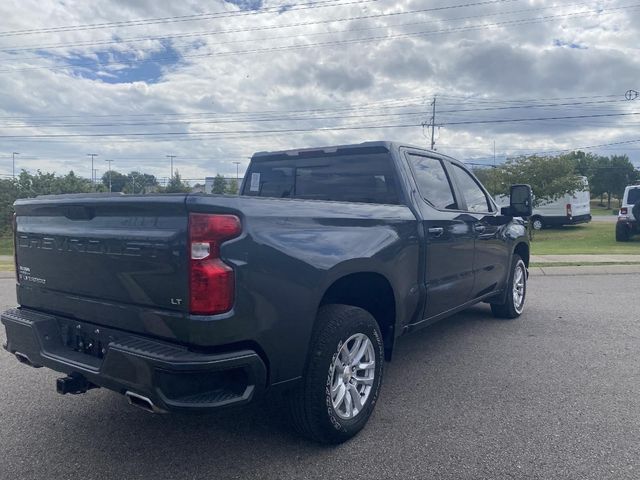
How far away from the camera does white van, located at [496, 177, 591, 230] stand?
2872 centimetres

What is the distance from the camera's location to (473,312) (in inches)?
274

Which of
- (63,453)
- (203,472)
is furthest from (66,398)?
(203,472)

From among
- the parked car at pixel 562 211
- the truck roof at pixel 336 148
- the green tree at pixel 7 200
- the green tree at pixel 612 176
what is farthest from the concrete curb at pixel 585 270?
the green tree at pixel 612 176

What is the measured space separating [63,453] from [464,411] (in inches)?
104

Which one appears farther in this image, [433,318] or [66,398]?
[433,318]

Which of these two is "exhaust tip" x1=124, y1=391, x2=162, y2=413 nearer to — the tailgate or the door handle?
the tailgate

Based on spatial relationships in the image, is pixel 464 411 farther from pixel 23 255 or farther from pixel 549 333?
pixel 23 255

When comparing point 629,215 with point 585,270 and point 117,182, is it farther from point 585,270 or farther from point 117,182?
point 117,182

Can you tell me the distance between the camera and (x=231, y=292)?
249 cm

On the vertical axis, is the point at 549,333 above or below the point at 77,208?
below

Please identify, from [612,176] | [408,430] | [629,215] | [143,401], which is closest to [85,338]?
[143,401]

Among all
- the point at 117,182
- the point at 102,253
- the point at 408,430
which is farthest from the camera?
the point at 117,182

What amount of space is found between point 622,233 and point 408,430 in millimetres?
19826

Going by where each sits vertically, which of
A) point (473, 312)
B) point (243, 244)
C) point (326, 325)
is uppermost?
point (243, 244)
